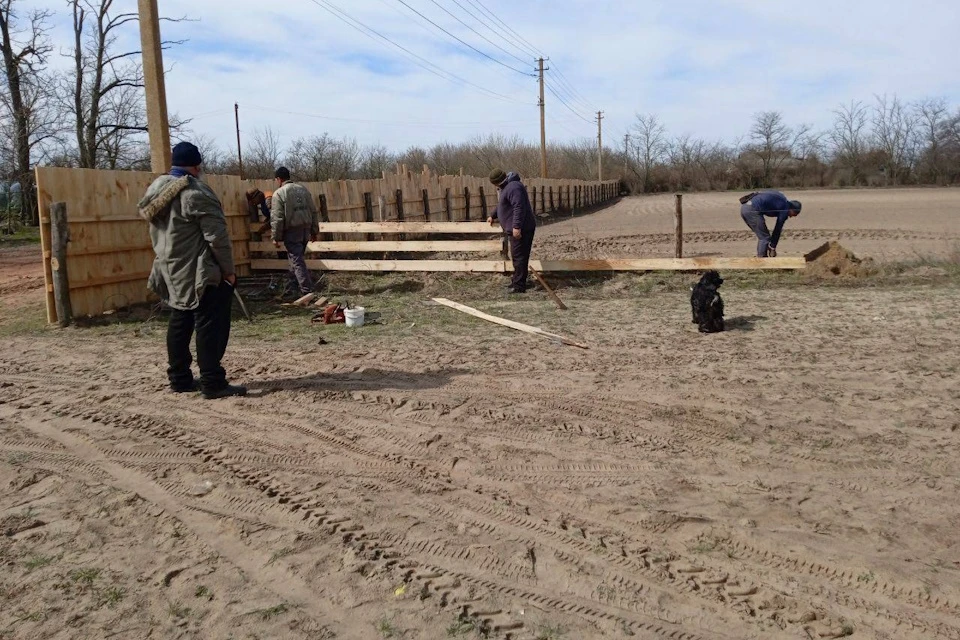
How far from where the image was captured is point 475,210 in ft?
82.1

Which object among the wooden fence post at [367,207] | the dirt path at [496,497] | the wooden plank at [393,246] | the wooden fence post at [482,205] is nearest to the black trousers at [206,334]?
the dirt path at [496,497]

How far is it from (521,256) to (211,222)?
5.98m

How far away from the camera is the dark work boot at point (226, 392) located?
5957mm

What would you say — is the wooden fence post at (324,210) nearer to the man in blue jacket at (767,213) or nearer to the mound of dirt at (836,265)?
the man in blue jacket at (767,213)

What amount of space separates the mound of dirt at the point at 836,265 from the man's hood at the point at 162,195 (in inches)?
362

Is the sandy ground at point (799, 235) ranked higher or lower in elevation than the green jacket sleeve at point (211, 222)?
lower

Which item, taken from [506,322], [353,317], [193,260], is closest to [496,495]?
[193,260]

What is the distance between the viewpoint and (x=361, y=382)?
21.1 feet

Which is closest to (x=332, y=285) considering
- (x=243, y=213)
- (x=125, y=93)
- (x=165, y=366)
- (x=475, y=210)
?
(x=243, y=213)

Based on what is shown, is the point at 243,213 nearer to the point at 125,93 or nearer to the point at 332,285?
the point at 332,285

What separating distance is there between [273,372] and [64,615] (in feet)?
12.7

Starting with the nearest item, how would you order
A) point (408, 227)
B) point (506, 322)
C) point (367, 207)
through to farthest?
1. point (506, 322)
2. point (408, 227)
3. point (367, 207)

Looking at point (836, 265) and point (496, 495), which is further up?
point (836, 265)

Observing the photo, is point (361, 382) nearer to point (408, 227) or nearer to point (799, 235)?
point (408, 227)
